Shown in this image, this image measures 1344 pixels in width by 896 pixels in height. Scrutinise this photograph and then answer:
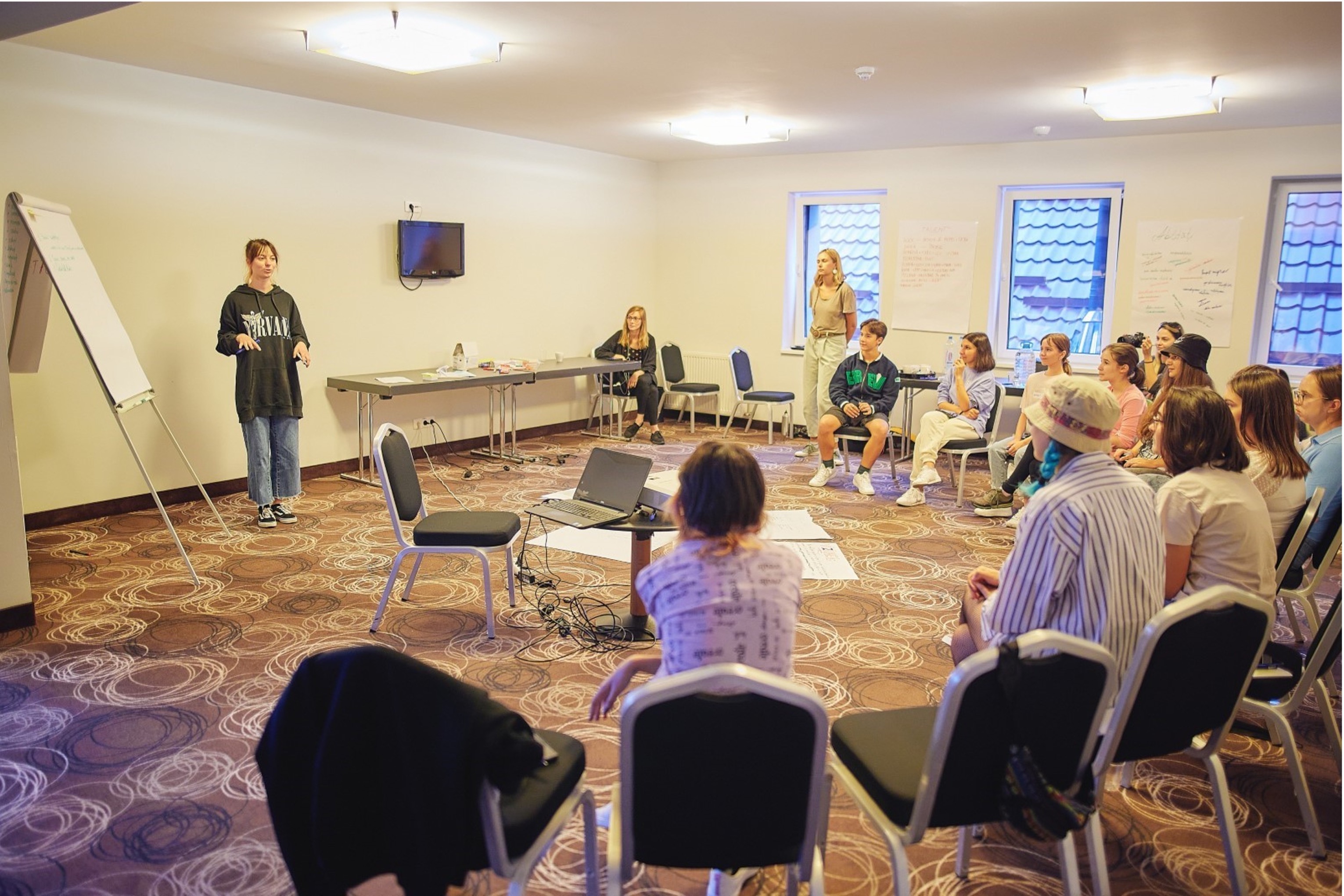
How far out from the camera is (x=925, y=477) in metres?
6.39

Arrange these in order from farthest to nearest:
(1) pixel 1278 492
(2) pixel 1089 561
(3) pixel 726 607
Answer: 1. (1) pixel 1278 492
2. (2) pixel 1089 561
3. (3) pixel 726 607

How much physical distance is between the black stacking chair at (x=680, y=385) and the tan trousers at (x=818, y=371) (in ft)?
3.75

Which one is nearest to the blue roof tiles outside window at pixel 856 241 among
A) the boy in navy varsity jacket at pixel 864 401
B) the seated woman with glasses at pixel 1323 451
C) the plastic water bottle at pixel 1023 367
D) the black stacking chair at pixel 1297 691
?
the plastic water bottle at pixel 1023 367

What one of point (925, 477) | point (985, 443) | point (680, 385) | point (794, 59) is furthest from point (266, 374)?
point (985, 443)

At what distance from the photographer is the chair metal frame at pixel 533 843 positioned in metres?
1.75

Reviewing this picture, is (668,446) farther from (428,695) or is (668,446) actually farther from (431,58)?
(428,695)

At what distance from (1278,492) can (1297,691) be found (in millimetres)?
883

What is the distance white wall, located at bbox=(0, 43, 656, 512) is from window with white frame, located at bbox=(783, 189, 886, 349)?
2.03 meters

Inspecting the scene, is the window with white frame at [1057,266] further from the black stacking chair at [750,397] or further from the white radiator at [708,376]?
the white radiator at [708,376]

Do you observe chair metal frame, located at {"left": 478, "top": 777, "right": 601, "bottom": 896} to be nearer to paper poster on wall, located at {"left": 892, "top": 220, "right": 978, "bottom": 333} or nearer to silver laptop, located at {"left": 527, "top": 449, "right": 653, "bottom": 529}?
silver laptop, located at {"left": 527, "top": 449, "right": 653, "bottom": 529}

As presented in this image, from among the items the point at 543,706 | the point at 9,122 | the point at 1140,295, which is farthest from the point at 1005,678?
the point at 1140,295

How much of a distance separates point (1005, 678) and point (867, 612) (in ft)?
8.62

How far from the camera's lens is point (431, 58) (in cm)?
466

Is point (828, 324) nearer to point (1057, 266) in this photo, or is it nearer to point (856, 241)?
Answer: point (856, 241)
